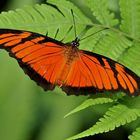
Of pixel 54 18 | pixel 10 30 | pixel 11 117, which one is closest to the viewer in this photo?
pixel 10 30

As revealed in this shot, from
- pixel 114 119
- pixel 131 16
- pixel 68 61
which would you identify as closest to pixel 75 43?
pixel 68 61

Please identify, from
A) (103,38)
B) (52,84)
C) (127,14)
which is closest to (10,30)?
(52,84)

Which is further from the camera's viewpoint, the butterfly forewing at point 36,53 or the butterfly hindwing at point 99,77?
the butterfly forewing at point 36,53

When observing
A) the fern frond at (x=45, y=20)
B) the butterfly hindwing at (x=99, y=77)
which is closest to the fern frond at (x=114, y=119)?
the butterfly hindwing at (x=99, y=77)

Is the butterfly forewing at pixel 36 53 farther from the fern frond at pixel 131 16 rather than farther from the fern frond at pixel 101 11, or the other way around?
the fern frond at pixel 131 16

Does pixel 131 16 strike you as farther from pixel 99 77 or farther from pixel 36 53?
pixel 36 53

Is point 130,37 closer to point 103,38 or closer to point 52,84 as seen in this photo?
point 103,38
